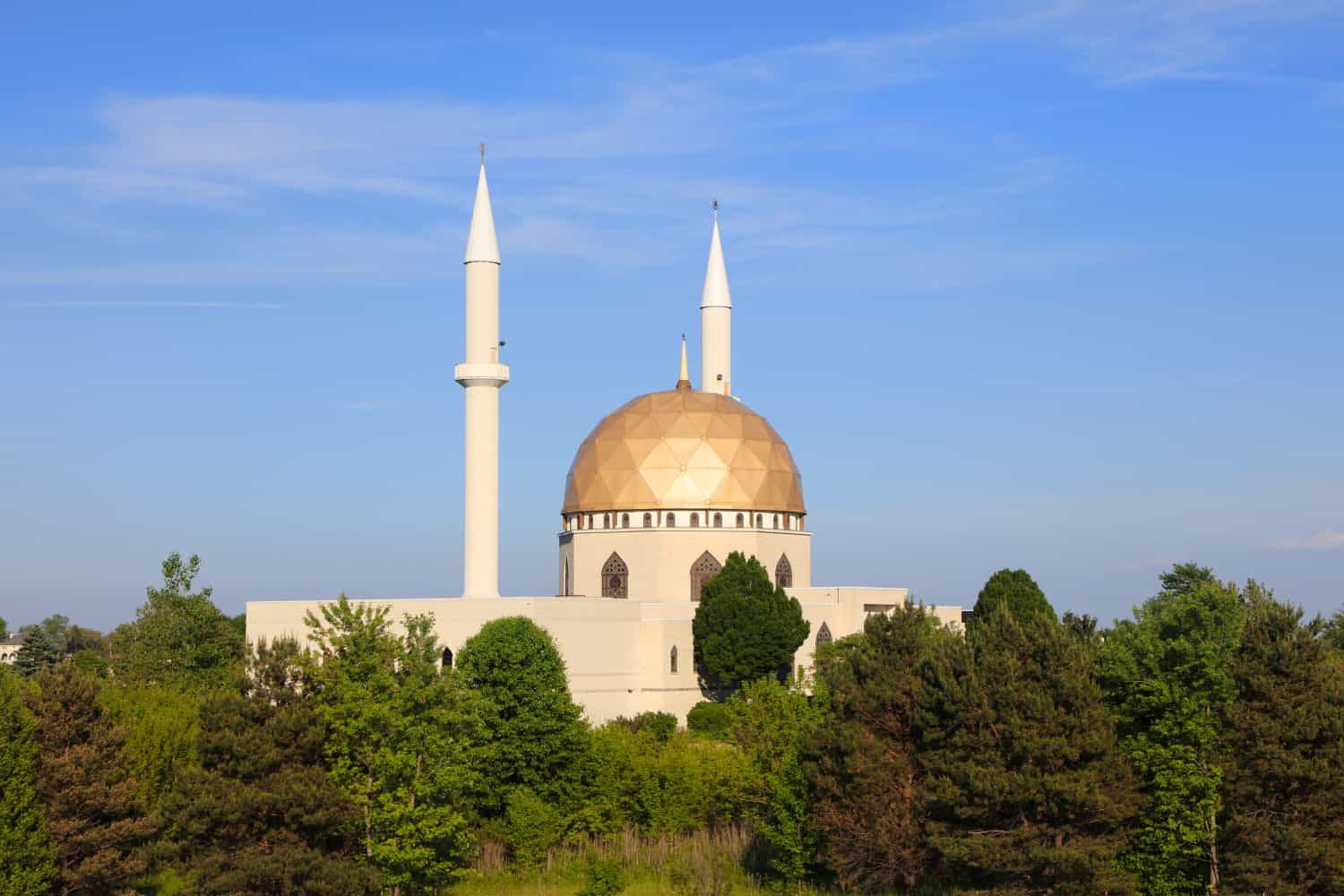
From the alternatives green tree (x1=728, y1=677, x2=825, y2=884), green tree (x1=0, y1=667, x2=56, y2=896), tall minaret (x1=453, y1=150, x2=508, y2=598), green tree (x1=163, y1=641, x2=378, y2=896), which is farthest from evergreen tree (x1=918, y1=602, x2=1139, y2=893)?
tall minaret (x1=453, y1=150, x2=508, y2=598)

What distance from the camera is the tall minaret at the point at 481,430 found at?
48.6 metres

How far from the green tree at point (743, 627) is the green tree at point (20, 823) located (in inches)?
1161

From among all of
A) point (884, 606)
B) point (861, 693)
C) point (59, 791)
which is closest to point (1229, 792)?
point (861, 693)

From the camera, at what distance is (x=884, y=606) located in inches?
2377

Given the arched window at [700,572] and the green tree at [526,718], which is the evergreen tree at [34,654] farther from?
the green tree at [526,718]

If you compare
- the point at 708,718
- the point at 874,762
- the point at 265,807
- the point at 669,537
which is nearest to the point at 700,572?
the point at 669,537

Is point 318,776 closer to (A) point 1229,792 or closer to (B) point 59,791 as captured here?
(B) point 59,791

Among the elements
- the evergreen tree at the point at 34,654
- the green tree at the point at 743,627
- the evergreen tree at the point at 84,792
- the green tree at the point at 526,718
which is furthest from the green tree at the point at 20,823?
the evergreen tree at the point at 34,654

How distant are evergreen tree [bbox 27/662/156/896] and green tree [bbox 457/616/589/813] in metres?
7.05

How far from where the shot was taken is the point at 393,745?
2761cm

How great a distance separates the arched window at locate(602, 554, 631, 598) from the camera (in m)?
59.7

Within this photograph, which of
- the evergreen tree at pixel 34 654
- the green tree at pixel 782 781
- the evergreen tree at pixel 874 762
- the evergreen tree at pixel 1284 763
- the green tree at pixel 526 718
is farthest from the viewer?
the evergreen tree at pixel 34 654

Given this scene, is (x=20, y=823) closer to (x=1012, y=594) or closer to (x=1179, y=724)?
(x=1179, y=724)

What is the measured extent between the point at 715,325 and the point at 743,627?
1485 cm
